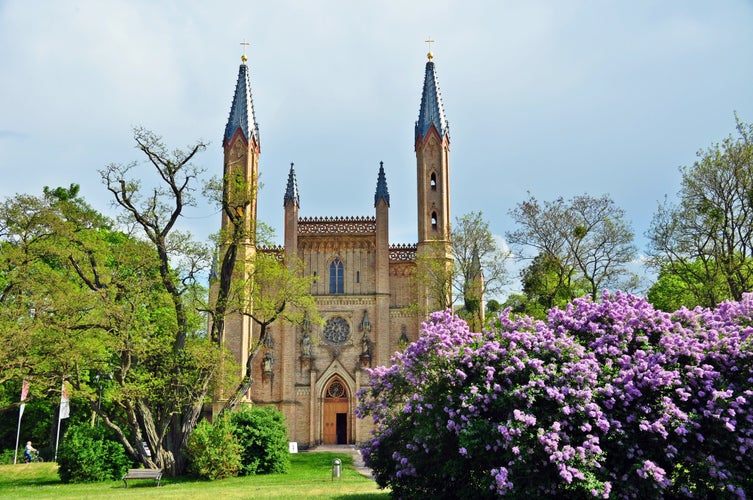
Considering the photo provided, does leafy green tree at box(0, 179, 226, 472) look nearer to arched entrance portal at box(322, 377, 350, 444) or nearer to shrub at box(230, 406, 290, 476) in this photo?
shrub at box(230, 406, 290, 476)

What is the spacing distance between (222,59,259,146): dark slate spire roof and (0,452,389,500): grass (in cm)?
2377

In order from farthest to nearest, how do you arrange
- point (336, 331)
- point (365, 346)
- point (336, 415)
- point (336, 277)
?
point (336, 277) < point (336, 331) < point (336, 415) < point (365, 346)

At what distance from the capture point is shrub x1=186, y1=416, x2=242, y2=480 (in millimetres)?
23516

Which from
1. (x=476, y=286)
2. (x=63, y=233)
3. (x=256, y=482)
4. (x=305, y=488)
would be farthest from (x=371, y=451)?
(x=476, y=286)

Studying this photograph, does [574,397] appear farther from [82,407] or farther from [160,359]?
[82,407]

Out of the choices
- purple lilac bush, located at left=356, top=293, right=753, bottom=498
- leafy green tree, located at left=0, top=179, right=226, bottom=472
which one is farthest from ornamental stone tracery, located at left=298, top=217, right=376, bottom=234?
purple lilac bush, located at left=356, top=293, right=753, bottom=498

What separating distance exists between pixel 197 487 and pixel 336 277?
80.4ft

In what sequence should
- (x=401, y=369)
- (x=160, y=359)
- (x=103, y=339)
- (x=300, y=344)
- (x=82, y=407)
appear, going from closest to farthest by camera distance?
(x=401, y=369), (x=103, y=339), (x=160, y=359), (x=82, y=407), (x=300, y=344)

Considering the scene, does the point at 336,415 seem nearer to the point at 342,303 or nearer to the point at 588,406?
the point at 342,303

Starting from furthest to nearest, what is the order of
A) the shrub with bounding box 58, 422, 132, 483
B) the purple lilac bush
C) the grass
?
the shrub with bounding box 58, 422, 132, 483, the grass, the purple lilac bush

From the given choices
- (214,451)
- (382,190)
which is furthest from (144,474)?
(382,190)

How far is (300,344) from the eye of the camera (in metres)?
43.1

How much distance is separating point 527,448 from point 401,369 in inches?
148

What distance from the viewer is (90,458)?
970 inches
